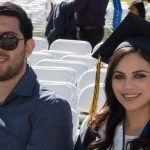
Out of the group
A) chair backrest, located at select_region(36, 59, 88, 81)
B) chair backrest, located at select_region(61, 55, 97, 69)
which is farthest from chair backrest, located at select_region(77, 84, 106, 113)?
chair backrest, located at select_region(61, 55, 97, 69)

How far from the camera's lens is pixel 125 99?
242cm

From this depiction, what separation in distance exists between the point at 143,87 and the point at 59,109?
0.54 m

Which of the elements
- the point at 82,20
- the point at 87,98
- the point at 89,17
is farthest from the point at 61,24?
the point at 87,98

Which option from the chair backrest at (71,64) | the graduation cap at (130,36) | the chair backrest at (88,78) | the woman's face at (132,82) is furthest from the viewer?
the chair backrest at (71,64)

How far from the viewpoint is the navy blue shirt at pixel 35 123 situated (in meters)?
2.62

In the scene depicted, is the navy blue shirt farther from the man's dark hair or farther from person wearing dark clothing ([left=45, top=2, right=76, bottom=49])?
person wearing dark clothing ([left=45, top=2, right=76, bottom=49])

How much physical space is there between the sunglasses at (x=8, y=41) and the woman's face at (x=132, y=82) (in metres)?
0.65

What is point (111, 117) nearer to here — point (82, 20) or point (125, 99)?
point (125, 99)

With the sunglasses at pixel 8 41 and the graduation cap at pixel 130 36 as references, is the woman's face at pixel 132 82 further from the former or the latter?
the sunglasses at pixel 8 41

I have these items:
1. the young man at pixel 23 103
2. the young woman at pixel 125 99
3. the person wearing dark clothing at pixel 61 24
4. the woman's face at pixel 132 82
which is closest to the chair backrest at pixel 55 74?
the person wearing dark clothing at pixel 61 24

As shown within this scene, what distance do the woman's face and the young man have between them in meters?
0.40

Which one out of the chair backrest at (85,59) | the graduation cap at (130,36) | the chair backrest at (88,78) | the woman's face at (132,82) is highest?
the graduation cap at (130,36)

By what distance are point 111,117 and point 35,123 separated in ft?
1.44

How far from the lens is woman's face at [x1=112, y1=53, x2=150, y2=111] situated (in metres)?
2.39
